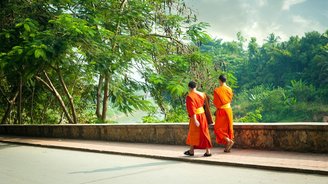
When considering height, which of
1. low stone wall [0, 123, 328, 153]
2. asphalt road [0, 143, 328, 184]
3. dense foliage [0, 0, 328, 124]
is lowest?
asphalt road [0, 143, 328, 184]

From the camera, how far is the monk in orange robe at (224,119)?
812 centimetres

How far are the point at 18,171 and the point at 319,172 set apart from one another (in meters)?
5.69

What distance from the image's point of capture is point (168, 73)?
60.3 feet

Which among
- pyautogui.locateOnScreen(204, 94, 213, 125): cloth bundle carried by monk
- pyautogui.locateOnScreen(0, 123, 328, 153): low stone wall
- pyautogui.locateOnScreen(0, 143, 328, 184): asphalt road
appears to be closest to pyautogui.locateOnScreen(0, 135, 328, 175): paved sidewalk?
pyautogui.locateOnScreen(0, 143, 328, 184): asphalt road

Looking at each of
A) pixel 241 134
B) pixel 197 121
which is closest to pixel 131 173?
pixel 197 121

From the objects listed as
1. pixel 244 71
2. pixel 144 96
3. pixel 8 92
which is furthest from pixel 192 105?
pixel 244 71

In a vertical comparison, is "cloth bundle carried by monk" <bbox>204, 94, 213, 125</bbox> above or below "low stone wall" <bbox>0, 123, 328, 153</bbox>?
above

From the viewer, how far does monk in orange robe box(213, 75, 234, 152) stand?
320 inches

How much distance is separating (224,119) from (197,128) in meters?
0.73

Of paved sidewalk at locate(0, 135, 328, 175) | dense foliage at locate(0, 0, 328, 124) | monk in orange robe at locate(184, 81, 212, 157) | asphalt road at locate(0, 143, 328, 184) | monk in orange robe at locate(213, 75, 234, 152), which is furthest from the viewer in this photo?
dense foliage at locate(0, 0, 328, 124)

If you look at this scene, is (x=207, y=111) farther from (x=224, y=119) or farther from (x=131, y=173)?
(x=131, y=173)

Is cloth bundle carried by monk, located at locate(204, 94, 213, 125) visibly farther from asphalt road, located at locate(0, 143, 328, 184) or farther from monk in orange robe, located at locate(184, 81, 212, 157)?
asphalt road, located at locate(0, 143, 328, 184)

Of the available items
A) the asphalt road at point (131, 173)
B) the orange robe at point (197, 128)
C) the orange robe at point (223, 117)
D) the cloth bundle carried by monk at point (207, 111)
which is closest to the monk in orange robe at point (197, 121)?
the orange robe at point (197, 128)

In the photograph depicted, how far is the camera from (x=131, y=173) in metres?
6.61
